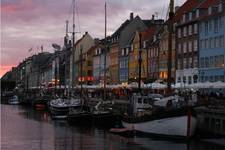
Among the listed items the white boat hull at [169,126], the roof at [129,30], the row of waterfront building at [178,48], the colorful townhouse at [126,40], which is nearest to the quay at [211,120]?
the white boat hull at [169,126]

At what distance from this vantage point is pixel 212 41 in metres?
90.5

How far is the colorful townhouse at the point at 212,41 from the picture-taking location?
8744 centimetres

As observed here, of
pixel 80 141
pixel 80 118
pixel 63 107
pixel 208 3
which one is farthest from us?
pixel 208 3

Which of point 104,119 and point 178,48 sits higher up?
point 178,48

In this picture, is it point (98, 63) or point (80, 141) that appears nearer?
point (80, 141)

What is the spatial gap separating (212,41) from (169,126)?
42.1 metres

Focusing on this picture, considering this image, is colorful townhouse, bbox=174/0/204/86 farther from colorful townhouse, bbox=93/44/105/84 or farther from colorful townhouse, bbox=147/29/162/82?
colorful townhouse, bbox=93/44/105/84

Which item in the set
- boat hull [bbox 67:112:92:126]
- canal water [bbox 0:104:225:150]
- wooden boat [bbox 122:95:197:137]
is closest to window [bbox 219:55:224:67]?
boat hull [bbox 67:112:92:126]

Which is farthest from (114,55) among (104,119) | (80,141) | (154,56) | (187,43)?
(80,141)

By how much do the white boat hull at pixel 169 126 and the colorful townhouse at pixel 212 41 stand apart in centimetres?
3474

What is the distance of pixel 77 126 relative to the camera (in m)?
69.1

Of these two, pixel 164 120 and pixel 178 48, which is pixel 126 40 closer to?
pixel 178 48

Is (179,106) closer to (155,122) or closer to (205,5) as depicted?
(155,122)

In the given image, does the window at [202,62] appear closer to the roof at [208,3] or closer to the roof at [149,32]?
the roof at [208,3]
